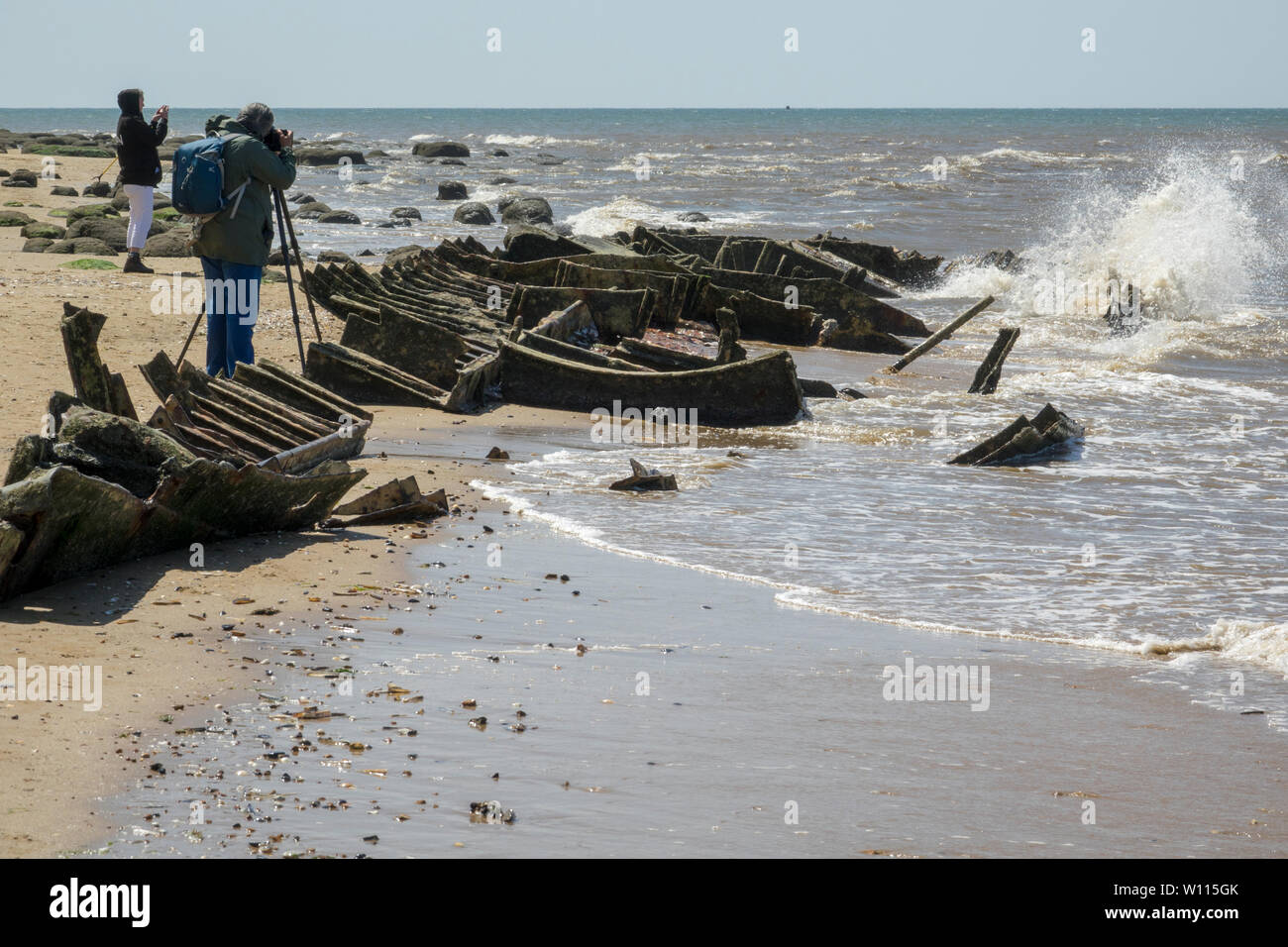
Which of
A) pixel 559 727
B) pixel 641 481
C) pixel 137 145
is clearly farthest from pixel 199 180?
pixel 137 145

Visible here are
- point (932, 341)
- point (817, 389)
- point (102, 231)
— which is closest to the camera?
point (817, 389)

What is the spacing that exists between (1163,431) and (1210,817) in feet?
27.5

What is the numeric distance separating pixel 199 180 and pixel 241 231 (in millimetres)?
431

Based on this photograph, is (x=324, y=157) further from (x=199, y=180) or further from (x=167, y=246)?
(x=199, y=180)

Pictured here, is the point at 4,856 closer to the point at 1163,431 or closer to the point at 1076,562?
the point at 1076,562

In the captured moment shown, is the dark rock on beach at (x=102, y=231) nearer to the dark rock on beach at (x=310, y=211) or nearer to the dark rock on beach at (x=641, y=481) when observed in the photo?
the dark rock on beach at (x=641, y=481)

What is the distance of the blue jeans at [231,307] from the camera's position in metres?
8.99

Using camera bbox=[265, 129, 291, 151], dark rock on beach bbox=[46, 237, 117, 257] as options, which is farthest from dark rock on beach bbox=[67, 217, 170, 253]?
camera bbox=[265, 129, 291, 151]

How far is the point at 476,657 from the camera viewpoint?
546 centimetres

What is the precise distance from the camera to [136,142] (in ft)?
45.2

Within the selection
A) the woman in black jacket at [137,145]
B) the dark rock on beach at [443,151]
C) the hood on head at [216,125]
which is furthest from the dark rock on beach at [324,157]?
the hood on head at [216,125]

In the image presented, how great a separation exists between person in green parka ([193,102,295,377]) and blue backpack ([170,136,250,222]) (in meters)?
0.08

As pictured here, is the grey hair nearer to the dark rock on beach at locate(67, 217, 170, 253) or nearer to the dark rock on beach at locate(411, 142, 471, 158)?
the dark rock on beach at locate(67, 217, 170, 253)
